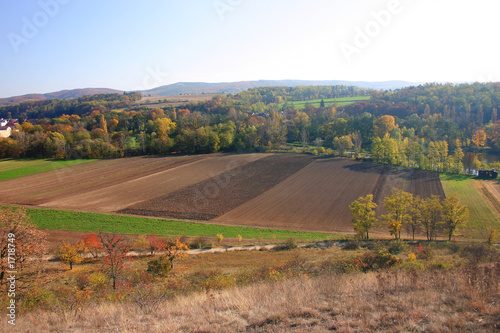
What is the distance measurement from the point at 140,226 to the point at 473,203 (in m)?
38.9

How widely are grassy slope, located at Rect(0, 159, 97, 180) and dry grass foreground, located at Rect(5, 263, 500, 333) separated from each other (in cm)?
5042

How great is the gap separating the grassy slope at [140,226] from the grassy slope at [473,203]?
15345 mm

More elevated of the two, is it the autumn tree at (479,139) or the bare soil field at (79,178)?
the autumn tree at (479,139)

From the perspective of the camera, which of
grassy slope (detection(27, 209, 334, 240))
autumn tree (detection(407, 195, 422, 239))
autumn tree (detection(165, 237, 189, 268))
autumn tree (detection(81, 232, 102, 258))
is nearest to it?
autumn tree (detection(165, 237, 189, 268))

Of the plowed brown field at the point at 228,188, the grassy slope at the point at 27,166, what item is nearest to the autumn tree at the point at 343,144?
the plowed brown field at the point at 228,188

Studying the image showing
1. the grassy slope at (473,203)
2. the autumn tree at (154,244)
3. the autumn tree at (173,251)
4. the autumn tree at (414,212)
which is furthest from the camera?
the grassy slope at (473,203)

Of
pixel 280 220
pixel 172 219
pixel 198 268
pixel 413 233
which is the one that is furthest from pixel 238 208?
pixel 413 233

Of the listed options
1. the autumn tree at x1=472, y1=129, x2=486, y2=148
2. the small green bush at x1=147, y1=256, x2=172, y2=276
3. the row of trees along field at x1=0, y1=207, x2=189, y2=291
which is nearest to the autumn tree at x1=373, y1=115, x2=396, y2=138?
the autumn tree at x1=472, y1=129, x2=486, y2=148

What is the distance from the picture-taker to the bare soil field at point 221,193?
32.1 m

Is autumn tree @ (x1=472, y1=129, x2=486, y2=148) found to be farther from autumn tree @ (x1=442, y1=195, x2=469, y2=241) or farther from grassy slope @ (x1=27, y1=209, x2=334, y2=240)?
grassy slope @ (x1=27, y1=209, x2=334, y2=240)

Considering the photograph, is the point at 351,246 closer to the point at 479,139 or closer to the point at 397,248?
the point at 397,248

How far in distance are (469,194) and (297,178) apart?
76.1 ft

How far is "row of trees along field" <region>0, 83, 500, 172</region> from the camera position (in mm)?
57500

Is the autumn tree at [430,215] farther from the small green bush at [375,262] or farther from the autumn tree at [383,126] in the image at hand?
the autumn tree at [383,126]
